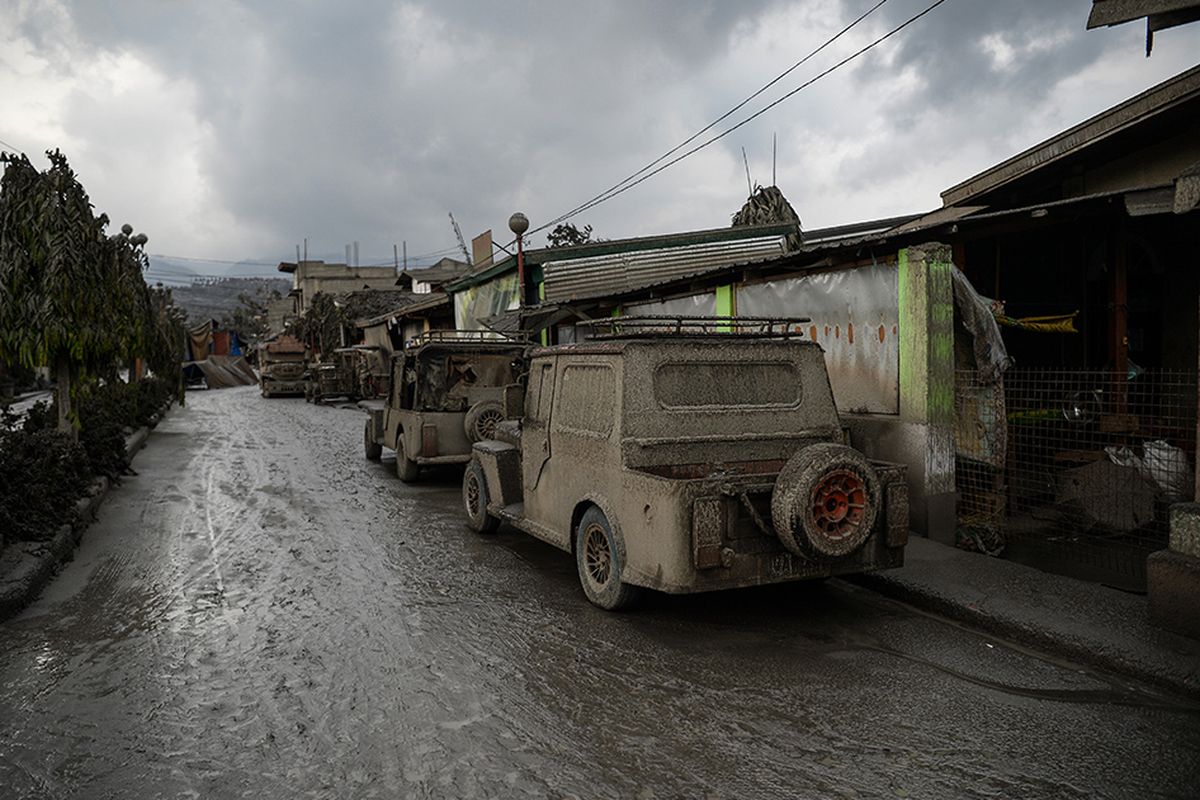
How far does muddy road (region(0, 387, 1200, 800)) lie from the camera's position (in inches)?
143

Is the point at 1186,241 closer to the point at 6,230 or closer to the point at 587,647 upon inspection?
the point at 587,647

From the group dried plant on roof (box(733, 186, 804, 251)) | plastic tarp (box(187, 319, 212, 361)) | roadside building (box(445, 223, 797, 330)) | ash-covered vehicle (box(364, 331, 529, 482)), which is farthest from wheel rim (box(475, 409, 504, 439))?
plastic tarp (box(187, 319, 212, 361))

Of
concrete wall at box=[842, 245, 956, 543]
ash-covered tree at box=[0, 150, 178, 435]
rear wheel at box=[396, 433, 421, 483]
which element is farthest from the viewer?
rear wheel at box=[396, 433, 421, 483]

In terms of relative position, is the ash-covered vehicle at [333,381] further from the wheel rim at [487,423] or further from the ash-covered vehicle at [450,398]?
the wheel rim at [487,423]

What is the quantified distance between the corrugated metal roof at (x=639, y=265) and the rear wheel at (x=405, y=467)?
7.32m

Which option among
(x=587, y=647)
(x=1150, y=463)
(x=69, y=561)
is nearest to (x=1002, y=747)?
(x=587, y=647)

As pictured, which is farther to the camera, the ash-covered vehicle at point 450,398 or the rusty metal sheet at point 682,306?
the rusty metal sheet at point 682,306

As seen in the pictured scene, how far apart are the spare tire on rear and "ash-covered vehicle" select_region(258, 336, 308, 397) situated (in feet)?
112

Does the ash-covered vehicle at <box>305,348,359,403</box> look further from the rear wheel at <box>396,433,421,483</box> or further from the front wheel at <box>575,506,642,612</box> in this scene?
the front wheel at <box>575,506,642,612</box>

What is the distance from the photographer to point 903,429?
802cm

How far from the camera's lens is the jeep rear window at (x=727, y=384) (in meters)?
6.07

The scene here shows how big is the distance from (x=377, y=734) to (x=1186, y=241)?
10.6 m

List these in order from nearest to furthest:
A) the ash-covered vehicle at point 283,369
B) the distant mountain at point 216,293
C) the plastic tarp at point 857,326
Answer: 1. the plastic tarp at point 857,326
2. the ash-covered vehicle at point 283,369
3. the distant mountain at point 216,293

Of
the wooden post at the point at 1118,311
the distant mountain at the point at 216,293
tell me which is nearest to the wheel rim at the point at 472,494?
the wooden post at the point at 1118,311
